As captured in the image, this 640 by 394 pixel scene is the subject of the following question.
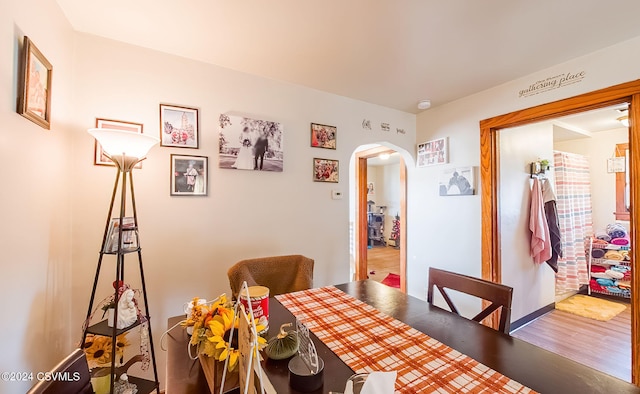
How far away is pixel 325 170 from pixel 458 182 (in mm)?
1325

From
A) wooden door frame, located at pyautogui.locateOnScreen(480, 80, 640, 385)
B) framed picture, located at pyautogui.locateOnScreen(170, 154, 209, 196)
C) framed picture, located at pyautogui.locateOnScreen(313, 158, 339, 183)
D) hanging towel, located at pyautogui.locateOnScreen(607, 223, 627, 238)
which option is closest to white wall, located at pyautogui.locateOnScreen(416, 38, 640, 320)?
wooden door frame, located at pyautogui.locateOnScreen(480, 80, 640, 385)

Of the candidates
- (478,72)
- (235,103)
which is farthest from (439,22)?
(235,103)

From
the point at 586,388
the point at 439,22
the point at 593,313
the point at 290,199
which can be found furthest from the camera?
the point at 593,313

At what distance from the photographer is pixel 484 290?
1.24 meters

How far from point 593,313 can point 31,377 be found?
186 inches

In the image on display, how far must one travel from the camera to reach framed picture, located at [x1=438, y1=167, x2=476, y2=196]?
238 cm

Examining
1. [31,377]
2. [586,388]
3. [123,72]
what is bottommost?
[31,377]

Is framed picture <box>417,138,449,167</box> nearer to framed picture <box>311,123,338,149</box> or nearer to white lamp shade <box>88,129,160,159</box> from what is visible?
framed picture <box>311,123,338,149</box>

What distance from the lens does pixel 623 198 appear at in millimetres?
3424

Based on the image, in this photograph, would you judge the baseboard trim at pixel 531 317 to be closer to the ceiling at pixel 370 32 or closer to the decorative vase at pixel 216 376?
the ceiling at pixel 370 32

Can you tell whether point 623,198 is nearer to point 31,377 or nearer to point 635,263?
point 635,263

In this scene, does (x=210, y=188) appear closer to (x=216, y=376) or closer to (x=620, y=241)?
(x=216, y=376)

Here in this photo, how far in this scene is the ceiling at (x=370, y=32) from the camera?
4.29 ft

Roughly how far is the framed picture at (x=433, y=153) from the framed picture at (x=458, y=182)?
146 mm
